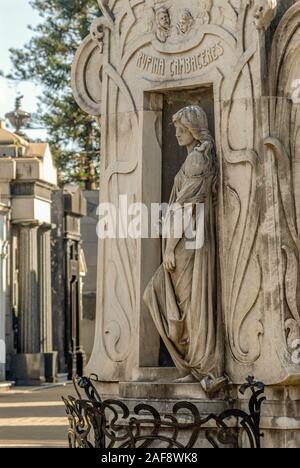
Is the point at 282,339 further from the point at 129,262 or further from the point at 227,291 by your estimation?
the point at 129,262

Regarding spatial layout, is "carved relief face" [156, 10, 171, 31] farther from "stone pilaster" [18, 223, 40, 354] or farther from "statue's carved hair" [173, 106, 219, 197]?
"stone pilaster" [18, 223, 40, 354]

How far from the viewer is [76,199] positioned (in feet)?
123

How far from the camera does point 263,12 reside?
1195 cm

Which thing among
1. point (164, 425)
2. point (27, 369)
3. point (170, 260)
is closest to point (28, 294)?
point (27, 369)

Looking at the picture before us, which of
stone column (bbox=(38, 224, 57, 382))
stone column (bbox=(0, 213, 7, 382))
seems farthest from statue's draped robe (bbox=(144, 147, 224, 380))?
stone column (bbox=(38, 224, 57, 382))

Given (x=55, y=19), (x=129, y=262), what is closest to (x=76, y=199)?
(x=55, y=19)

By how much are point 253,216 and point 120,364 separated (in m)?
1.71

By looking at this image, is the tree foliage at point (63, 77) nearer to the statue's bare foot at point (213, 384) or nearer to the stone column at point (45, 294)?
the stone column at point (45, 294)

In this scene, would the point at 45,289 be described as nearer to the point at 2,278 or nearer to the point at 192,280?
the point at 2,278

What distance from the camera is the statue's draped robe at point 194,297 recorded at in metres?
12.1

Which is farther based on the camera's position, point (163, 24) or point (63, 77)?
point (63, 77)

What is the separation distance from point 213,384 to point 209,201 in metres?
1.40

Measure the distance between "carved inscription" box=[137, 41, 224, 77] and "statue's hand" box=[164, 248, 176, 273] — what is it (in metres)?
1.43

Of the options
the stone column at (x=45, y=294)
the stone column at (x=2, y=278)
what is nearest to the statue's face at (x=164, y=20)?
the stone column at (x=2, y=278)
